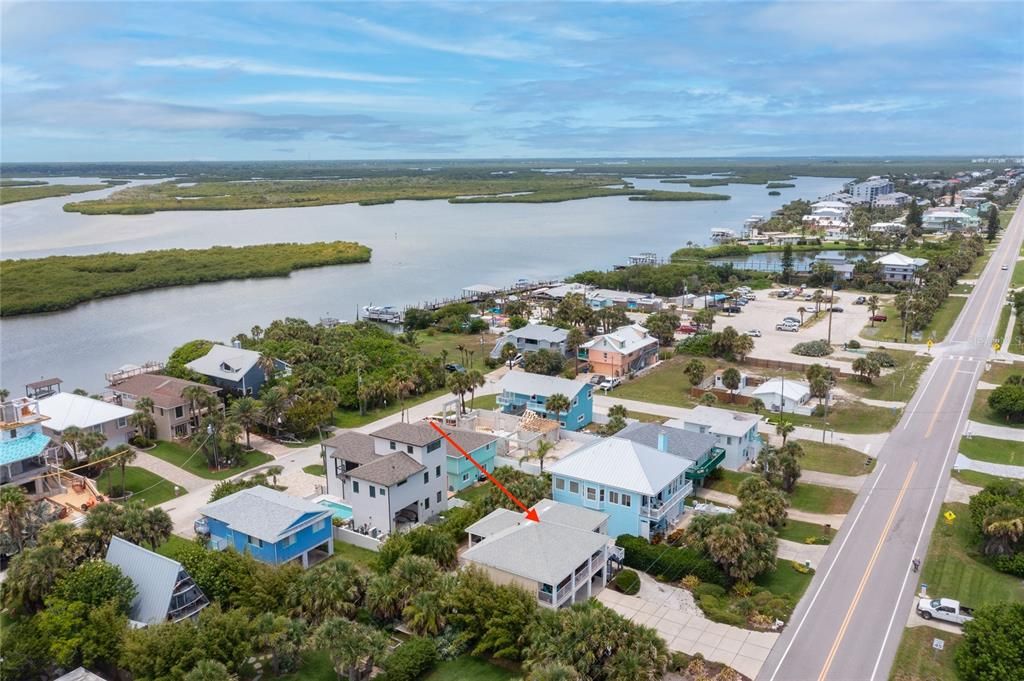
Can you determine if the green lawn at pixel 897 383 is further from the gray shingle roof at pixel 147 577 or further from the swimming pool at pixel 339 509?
the gray shingle roof at pixel 147 577

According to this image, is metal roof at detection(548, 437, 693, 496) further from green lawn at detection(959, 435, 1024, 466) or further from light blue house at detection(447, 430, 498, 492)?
green lawn at detection(959, 435, 1024, 466)

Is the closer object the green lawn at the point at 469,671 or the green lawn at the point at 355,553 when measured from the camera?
the green lawn at the point at 469,671

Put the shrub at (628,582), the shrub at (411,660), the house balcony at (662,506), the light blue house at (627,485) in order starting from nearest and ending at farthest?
the shrub at (411,660) → the shrub at (628,582) → the house balcony at (662,506) → the light blue house at (627,485)

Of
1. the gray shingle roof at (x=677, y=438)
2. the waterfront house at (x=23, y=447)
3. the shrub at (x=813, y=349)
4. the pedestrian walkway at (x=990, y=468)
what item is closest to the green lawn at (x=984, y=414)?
the pedestrian walkway at (x=990, y=468)

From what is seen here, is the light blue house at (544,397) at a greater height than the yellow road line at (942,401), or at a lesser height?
greater

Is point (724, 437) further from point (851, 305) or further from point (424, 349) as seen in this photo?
point (851, 305)

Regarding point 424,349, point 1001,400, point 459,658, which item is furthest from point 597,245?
point 459,658

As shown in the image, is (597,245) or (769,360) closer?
(769,360)
